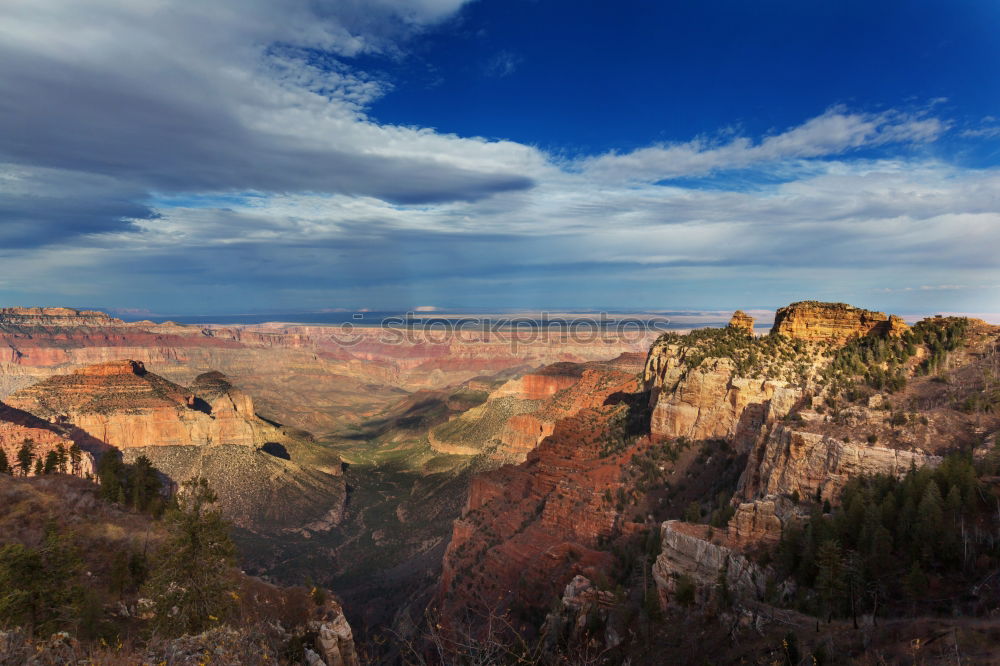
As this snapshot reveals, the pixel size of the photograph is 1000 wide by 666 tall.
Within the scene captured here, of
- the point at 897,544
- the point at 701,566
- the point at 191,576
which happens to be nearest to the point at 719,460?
the point at 701,566

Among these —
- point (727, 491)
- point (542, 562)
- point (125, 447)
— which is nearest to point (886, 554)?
point (727, 491)

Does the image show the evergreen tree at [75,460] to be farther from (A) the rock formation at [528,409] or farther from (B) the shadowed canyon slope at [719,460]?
(A) the rock formation at [528,409]

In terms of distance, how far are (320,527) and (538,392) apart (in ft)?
185

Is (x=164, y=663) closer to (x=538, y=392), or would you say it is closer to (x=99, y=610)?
(x=99, y=610)

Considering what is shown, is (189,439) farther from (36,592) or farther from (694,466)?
(694,466)

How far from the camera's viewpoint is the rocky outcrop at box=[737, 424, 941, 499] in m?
26.8

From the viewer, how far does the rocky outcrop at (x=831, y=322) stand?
132ft

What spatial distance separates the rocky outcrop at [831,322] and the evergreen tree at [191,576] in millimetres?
42641

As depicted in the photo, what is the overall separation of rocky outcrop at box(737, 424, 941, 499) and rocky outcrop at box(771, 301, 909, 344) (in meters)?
14.9

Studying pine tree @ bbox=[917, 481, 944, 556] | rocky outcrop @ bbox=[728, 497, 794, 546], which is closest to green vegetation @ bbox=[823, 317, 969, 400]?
rocky outcrop @ bbox=[728, 497, 794, 546]

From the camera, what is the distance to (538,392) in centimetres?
12769

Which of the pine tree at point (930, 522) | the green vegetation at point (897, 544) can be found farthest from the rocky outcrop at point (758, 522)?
the pine tree at point (930, 522)

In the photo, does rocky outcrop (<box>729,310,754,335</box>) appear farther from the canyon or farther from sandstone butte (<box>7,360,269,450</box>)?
sandstone butte (<box>7,360,269,450</box>)

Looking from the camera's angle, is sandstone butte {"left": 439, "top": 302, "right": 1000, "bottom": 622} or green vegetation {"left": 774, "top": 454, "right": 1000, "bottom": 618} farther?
sandstone butte {"left": 439, "top": 302, "right": 1000, "bottom": 622}
